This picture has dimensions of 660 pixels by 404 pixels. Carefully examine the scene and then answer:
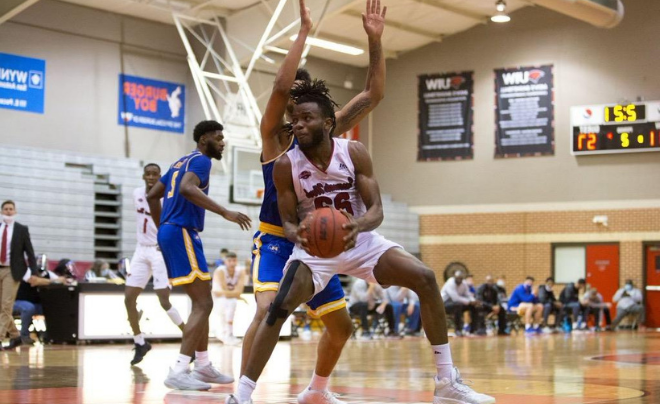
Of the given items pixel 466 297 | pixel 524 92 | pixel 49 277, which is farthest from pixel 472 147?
pixel 49 277

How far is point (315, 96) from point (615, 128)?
2155 cm

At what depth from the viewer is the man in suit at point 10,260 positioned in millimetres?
12453

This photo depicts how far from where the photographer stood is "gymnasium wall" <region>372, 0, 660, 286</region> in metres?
25.5

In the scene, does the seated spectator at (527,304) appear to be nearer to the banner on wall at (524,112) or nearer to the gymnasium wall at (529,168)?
the gymnasium wall at (529,168)

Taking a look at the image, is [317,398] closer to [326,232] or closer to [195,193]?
[326,232]

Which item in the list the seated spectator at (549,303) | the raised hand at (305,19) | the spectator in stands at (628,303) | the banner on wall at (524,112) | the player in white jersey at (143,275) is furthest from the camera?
the banner on wall at (524,112)

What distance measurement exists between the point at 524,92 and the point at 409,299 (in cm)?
946

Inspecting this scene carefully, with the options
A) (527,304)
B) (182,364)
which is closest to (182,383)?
(182,364)

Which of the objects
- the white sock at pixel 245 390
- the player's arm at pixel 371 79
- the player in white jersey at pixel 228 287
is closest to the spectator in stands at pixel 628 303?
the player in white jersey at pixel 228 287

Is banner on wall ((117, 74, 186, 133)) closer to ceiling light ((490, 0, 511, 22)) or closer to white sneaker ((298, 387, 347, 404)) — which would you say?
ceiling light ((490, 0, 511, 22))

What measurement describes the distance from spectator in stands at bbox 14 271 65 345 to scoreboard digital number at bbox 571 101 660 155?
15993 mm

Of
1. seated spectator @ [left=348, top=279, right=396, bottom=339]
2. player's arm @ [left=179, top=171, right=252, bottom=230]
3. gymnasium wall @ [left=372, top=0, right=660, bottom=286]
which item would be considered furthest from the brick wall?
player's arm @ [left=179, top=171, right=252, bottom=230]

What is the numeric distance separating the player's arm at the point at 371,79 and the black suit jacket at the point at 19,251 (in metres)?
7.88

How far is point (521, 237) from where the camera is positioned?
27156 millimetres
